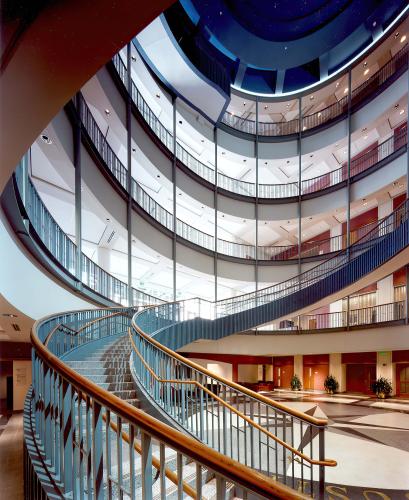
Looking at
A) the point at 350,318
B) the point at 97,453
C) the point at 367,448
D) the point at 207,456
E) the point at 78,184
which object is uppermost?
the point at 78,184

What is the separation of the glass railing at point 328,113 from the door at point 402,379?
1249 centimetres

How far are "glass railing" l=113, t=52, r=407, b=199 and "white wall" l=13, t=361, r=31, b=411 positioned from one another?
1113 cm

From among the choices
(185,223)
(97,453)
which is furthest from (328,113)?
(97,453)

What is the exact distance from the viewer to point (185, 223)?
1645 cm

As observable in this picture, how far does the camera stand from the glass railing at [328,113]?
1573cm

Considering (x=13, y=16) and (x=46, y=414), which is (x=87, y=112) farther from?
(x=46, y=414)

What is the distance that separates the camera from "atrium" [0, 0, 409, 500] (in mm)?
2350

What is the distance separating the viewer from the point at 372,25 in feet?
54.3

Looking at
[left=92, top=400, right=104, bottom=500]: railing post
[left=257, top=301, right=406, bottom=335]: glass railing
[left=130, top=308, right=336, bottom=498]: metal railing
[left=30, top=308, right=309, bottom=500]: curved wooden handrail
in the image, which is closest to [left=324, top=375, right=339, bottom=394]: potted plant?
[left=257, top=301, right=406, bottom=335]: glass railing

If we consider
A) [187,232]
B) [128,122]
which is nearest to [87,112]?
[128,122]

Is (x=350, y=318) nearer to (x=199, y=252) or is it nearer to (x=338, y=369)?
(x=338, y=369)

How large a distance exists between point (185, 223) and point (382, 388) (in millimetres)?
11317

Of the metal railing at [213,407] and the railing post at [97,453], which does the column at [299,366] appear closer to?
the metal railing at [213,407]

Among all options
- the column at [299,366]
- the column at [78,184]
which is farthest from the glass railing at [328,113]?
the column at [299,366]
